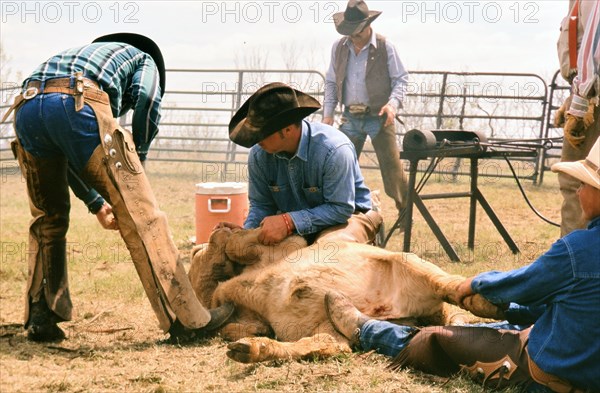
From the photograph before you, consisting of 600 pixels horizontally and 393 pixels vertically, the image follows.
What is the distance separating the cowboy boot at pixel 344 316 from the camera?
3.78 m

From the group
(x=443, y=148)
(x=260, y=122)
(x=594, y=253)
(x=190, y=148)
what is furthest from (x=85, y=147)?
(x=190, y=148)

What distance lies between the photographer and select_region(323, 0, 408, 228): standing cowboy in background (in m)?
→ 7.87

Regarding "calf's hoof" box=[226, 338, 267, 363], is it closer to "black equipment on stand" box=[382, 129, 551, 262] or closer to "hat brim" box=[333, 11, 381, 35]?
"black equipment on stand" box=[382, 129, 551, 262]

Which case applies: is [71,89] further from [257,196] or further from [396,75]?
[396,75]

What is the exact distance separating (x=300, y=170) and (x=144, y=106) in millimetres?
1089

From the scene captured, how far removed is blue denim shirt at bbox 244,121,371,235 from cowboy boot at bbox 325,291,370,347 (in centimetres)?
67

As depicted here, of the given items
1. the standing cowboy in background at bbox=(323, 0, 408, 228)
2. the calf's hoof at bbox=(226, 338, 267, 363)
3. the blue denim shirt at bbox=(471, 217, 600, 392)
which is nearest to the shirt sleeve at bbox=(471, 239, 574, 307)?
the blue denim shirt at bbox=(471, 217, 600, 392)

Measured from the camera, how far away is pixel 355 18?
791cm

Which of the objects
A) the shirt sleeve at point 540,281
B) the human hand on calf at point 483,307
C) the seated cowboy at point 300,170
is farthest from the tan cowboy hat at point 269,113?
the shirt sleeve at point 540,281

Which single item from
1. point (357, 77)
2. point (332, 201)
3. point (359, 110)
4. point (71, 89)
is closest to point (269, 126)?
point (332, 201)

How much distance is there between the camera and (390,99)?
7910mm

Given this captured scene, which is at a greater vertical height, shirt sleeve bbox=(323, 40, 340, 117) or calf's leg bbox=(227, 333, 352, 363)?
shirt sleeve bbox=(323, 40, 340, 117)

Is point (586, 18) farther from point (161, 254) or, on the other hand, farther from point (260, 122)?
point (161, 254)

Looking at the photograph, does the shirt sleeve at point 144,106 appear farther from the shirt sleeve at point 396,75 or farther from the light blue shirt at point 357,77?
the shirt sleeve at point 396,75
